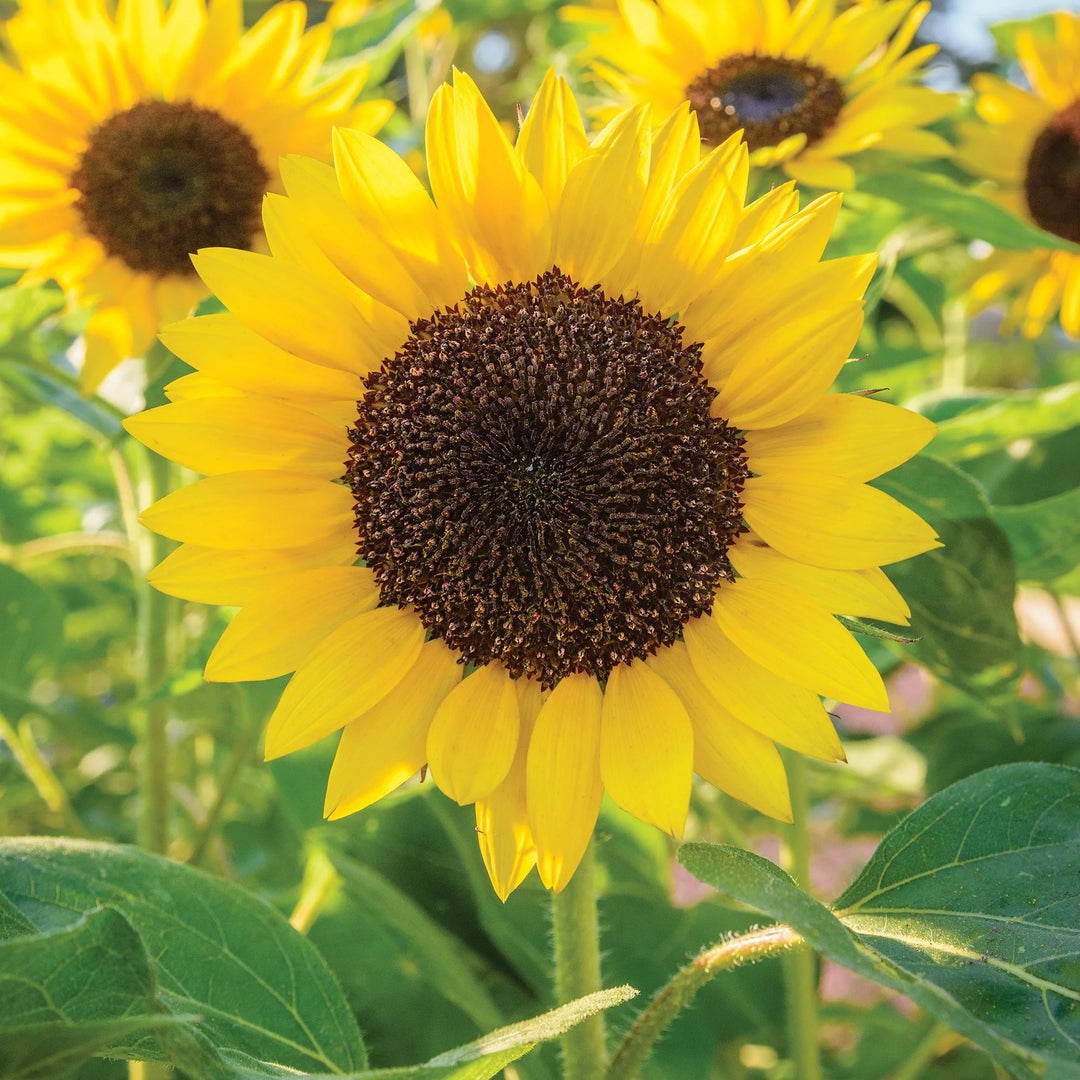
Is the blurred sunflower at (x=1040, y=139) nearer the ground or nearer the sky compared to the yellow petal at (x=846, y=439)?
nearer the sky

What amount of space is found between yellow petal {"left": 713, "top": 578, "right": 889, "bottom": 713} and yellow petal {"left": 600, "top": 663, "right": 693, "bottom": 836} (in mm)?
68

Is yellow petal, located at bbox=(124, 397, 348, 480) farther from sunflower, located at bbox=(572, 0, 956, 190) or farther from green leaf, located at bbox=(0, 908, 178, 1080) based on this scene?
sunflower, located at bbox=(572, 0, 956, 190)

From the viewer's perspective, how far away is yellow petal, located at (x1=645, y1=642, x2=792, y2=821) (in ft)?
2.49

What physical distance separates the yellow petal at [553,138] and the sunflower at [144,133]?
423 millimetres

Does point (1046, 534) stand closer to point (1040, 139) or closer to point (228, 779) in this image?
point (1040, 139)

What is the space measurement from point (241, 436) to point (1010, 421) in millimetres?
723

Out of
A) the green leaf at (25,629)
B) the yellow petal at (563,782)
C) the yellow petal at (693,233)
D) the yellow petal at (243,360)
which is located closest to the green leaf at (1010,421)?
the yellow petal at (693,233)

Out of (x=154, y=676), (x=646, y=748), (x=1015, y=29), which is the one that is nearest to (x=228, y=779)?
(x=154, y=676)

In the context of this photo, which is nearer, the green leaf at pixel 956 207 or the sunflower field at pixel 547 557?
the sunflower field at pixel 547 557

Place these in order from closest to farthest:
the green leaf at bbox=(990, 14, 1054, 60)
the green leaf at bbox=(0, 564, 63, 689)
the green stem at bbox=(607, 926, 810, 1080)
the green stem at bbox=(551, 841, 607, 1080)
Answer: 1. the green stem at bbox=(607, 926, 810, 1080)
2. the green stem at bbox=(551, 841, 607, 1080)
3. the green leaf at bbox=(0, 564, 63, 689)
4. the green leaf at bbox=(990, 14, 1054, 60)

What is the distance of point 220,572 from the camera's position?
0.82m

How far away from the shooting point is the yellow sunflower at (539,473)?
0.77 meters

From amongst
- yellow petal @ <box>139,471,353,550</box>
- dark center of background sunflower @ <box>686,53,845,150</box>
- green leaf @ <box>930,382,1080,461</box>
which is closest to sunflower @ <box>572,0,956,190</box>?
dark center of background sunflower @ <box>686,53,845,150</box>

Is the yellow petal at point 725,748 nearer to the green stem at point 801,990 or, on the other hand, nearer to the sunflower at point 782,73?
the green stem at point 801,990
